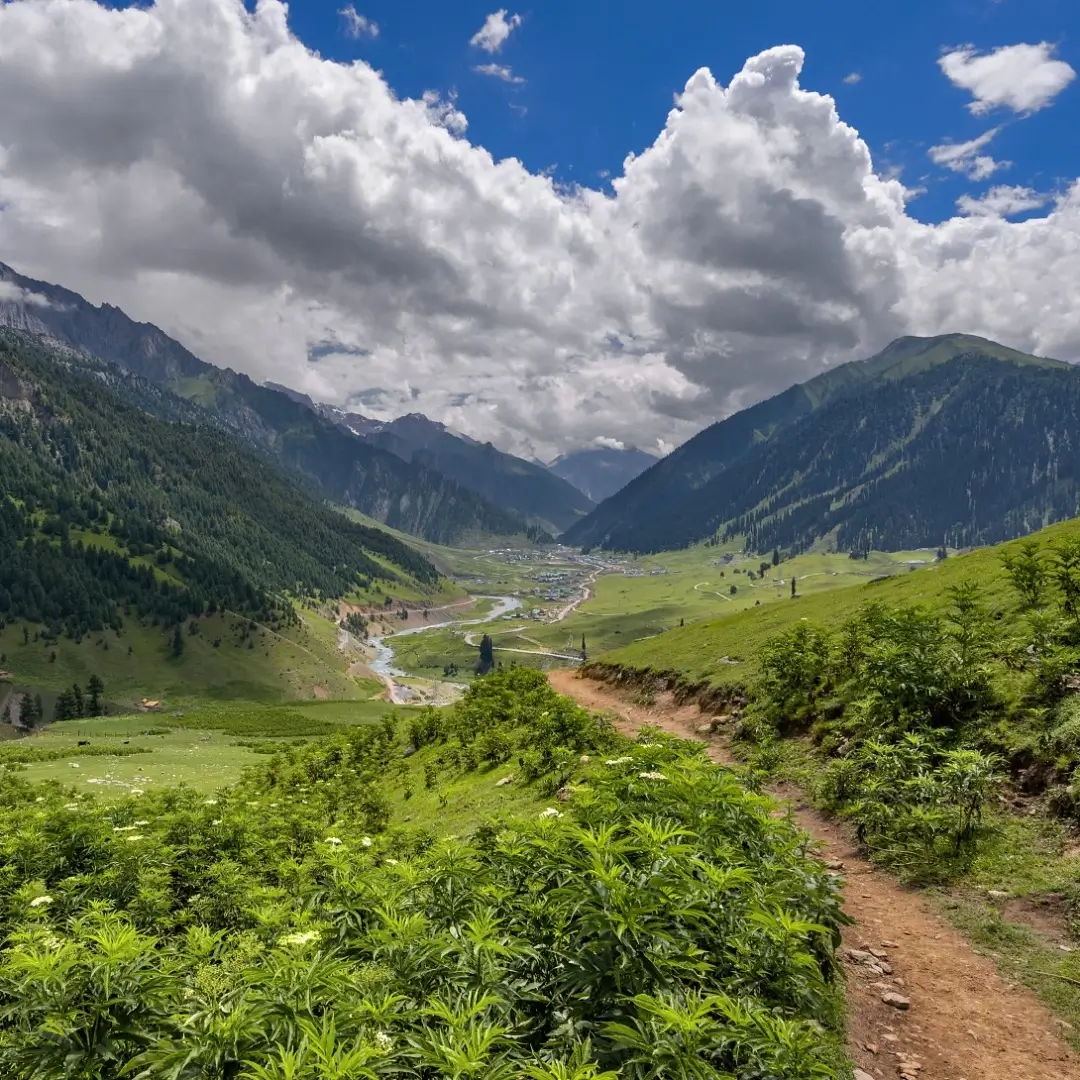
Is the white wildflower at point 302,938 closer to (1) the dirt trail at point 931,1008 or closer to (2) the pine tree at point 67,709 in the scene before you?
(1) the dirt trail at point 931,1008

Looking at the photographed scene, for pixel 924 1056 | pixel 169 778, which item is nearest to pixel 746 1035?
pixel 924 1056

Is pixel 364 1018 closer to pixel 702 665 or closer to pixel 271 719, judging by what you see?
pixel 702 665

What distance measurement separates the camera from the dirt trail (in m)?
8.94

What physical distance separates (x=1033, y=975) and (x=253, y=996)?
41.8ft

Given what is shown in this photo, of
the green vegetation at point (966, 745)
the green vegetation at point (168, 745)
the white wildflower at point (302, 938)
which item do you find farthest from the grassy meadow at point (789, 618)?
the green vegetation at point (168, 745)

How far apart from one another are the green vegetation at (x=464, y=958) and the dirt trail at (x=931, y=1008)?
109 cm

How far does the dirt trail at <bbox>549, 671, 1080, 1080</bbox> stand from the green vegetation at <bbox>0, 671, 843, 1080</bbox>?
1087mm

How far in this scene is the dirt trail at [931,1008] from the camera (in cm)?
894

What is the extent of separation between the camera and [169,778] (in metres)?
36.2

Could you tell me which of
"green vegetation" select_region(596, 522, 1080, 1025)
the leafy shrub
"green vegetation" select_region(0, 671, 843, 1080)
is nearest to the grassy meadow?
"green vegetation" select_region(596, 522, 1080, 1025)

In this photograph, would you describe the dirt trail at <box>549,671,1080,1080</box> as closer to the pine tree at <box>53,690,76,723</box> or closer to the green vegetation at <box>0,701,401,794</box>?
the green vegetation at <box>0,701,401,794</box>

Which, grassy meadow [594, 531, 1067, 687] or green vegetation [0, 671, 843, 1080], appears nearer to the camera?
green vegetation [0, 671, 843, 1080]

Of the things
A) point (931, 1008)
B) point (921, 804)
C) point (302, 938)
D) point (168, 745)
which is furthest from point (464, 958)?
point (168, 745)

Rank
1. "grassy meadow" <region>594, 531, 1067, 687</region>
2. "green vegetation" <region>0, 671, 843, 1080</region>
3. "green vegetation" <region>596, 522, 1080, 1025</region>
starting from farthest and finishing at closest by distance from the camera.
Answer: "grassy meadow" <region>594, 531, 1067, 687</region>, "green vegetation" <region>596, 522, 1080, 1025</region>, "green vegetation" <region>0, 671, 843, 1080</region>
